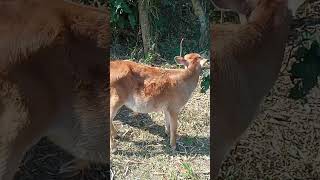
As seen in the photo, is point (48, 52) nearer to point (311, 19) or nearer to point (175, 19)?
point (311, 19)

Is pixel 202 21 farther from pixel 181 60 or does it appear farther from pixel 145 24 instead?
pixel 145 24

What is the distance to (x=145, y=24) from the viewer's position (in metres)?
3.14

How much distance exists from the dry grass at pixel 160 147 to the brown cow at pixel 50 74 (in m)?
0.65

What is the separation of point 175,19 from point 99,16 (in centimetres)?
133

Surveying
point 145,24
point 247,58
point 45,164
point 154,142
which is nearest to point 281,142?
point 247,58

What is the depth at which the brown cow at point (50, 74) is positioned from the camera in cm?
174

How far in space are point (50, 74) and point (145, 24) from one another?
1443 millimetres

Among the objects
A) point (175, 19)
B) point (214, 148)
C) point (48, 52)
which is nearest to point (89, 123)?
point (48, 52)

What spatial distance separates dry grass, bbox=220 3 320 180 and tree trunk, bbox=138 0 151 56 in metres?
1.35

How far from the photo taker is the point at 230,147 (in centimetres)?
183

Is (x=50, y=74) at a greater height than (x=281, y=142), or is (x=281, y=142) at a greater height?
(x=50, y=74)

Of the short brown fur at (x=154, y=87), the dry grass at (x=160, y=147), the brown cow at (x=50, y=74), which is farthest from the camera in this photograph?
the short brown fur at (x=154, y=87)

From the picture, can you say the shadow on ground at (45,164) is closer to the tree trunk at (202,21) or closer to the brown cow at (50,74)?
the brown cow at (50,74)

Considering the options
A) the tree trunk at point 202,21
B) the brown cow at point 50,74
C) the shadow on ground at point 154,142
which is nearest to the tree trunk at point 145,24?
the tree trunk at point 202,21
